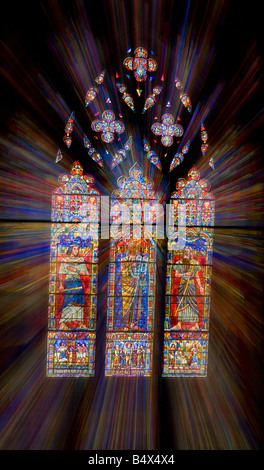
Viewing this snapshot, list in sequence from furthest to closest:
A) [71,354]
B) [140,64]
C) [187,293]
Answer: [187,293] → [71,354] → [140,64]

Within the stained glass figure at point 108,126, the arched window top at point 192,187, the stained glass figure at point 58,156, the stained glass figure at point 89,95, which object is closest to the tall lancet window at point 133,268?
the arched window top at point 192,187

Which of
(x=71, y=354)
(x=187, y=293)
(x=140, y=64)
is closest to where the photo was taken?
(x=140, y=64)

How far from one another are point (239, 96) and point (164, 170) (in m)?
1.19

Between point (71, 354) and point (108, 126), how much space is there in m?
2.68

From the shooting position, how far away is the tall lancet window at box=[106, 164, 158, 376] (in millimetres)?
4145

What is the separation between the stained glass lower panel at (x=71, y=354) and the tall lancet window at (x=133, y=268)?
26cm

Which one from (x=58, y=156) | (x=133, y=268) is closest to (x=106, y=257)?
(x=133, y=268)

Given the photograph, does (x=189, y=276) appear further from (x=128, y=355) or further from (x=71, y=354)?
(x=71, y=354)

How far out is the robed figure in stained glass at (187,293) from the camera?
4.21 metres

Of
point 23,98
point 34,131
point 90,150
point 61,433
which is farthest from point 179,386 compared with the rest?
point 23,98

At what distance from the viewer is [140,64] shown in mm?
3982

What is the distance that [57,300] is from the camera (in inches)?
163

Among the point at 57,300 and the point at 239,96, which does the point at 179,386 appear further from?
the point at 239,96

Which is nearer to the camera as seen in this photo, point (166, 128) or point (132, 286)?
point (166, 128)
